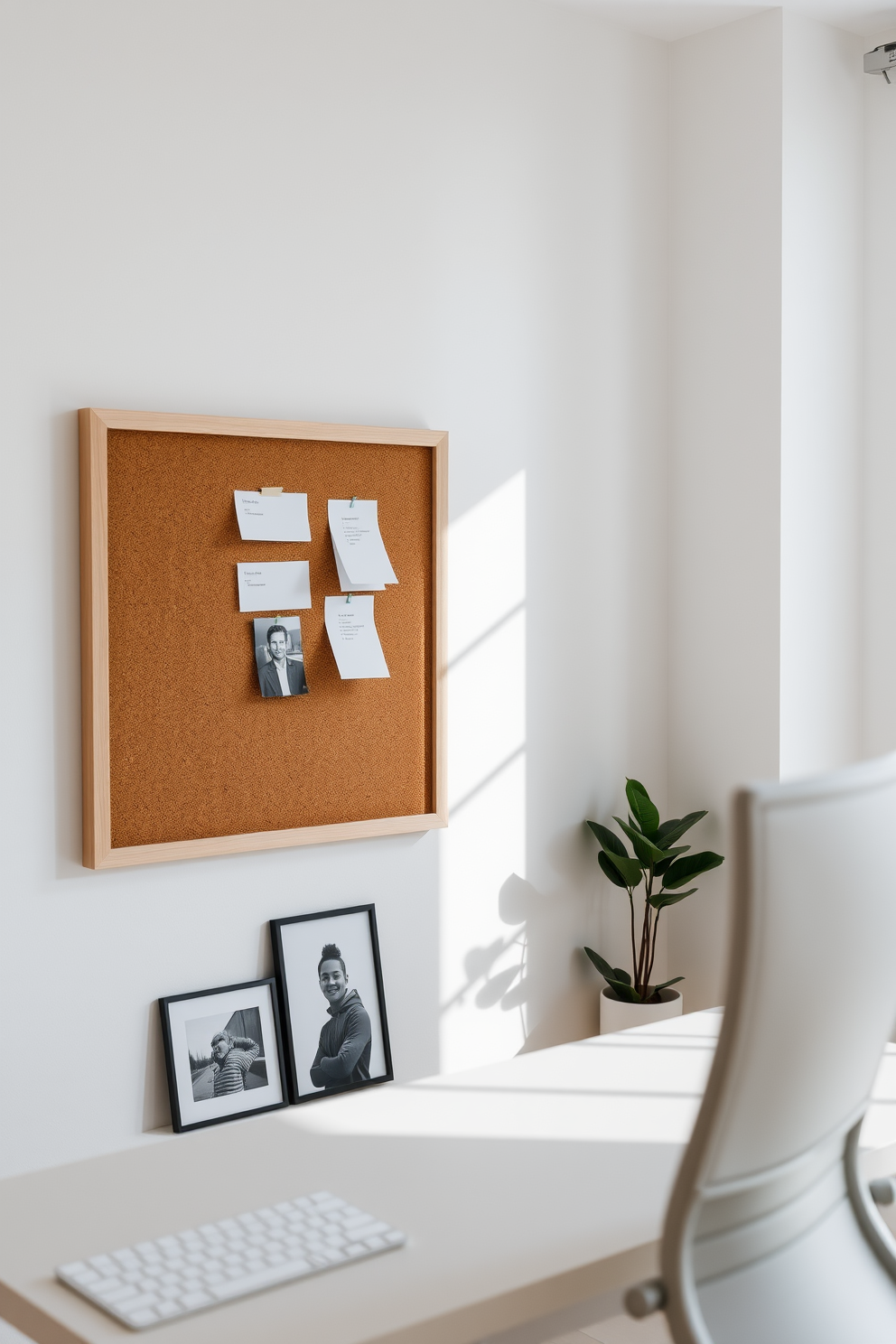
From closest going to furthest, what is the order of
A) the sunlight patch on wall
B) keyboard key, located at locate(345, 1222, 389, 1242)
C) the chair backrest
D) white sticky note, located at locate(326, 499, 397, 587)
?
the chair backrest < keyboard key, located at locate(345, 1222, 389, 1242) < white sticky note, located at locate(326, 499, 397, 587) < the sunlight patch on wall

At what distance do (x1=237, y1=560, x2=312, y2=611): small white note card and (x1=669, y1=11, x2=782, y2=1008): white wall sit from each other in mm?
1186

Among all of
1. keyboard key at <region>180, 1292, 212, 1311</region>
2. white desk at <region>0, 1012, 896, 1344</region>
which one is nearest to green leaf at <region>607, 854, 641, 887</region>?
white desk at <region>0, 1012, 896, 1344</region>

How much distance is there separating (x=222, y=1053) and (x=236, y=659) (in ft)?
2.62

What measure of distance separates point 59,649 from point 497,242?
1.44 meters

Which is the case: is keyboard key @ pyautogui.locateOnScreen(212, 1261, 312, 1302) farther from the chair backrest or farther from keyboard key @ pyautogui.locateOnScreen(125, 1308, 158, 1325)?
the chair backrest

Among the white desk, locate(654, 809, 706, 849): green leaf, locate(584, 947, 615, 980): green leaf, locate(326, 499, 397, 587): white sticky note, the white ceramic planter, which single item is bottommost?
the white ceramic planter

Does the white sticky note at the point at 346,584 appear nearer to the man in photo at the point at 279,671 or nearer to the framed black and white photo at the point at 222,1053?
the man in photo at the point at 279,671

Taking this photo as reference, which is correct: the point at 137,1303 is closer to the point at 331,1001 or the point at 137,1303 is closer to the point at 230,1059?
the point at 230,1059

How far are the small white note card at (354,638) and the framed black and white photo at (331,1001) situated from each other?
0.52 metres

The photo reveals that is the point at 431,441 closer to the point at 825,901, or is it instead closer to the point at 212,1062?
the point at 212,1062

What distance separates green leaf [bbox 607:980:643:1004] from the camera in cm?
340

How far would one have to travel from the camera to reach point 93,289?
2.60m

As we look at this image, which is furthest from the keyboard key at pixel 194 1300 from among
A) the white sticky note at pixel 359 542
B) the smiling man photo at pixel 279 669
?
the white sticky note at pixel 359 542

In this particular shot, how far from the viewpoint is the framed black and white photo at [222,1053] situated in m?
2.71
